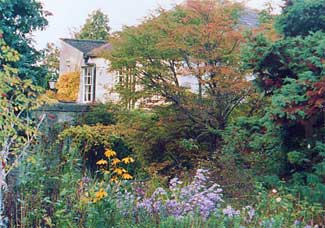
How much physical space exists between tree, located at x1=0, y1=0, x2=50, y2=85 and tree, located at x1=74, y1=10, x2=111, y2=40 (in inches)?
945

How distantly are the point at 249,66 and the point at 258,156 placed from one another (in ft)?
4.75

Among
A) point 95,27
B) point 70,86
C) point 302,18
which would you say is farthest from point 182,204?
point 95,27

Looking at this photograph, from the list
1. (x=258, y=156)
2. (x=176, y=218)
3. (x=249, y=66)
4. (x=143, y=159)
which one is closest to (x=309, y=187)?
(x=258, y=156)

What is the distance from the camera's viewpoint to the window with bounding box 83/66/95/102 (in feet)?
72.2

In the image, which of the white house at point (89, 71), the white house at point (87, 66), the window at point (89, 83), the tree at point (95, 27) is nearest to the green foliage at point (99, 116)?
the white house at point (87, 66)

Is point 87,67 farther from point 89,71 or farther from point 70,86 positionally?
point 70,86

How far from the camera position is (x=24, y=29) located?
876 cm

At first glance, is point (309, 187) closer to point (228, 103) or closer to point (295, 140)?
point (295, 140)

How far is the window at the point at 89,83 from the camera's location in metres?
22.0

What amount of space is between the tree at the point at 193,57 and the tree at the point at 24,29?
96.4 inches

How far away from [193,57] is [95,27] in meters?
23.7

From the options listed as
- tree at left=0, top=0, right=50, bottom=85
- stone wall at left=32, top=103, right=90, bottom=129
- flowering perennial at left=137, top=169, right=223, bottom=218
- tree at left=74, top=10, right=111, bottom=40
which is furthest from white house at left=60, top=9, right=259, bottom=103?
flowering perennial at left=137, top=169, right=223, bottom=218

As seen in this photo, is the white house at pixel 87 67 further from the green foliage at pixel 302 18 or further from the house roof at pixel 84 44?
the green foliage at pixel 302 18

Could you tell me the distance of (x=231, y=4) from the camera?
425 inches
